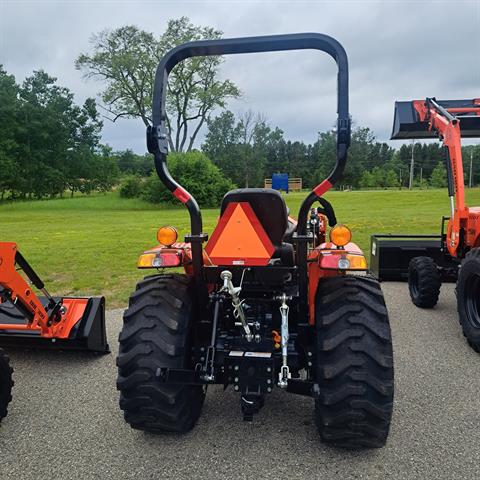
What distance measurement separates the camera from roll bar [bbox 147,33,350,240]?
8.55 feet

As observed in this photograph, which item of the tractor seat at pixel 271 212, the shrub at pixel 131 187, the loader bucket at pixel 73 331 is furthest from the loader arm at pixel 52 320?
the shrub at pixel 131 187

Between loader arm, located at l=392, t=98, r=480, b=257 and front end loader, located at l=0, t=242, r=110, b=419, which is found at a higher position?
loader arm, located at l=392, t=98, r=480, b=257

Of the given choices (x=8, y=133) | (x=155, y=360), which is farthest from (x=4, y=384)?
(x=8, y=133)

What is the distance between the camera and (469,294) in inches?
192

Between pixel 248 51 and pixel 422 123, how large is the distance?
13.9 ft

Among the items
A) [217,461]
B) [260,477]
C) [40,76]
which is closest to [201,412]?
[217,461]

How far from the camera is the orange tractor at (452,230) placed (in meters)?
4.85

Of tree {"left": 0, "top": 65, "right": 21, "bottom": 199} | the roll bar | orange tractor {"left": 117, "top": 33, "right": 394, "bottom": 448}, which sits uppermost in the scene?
tree {"left": 0, "top": 65, "right": 21, "bottom": 199}

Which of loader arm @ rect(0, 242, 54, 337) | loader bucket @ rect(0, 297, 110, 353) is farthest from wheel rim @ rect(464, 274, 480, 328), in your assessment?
loader arm @ rect(0, 242, 54, 337)

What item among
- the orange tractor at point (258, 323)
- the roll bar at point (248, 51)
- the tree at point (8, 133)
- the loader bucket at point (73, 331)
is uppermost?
the tree at point (8, 133)

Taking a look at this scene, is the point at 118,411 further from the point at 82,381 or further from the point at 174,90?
the point at 174,90

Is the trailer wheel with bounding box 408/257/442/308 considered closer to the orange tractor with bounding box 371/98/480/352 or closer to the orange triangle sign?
the orange tractor with bounding box 371/98/480/352

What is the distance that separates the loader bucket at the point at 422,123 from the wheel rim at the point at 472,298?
7.14 ft

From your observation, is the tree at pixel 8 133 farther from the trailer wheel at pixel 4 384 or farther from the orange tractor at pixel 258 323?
the orange tractor at pixel 258 323
